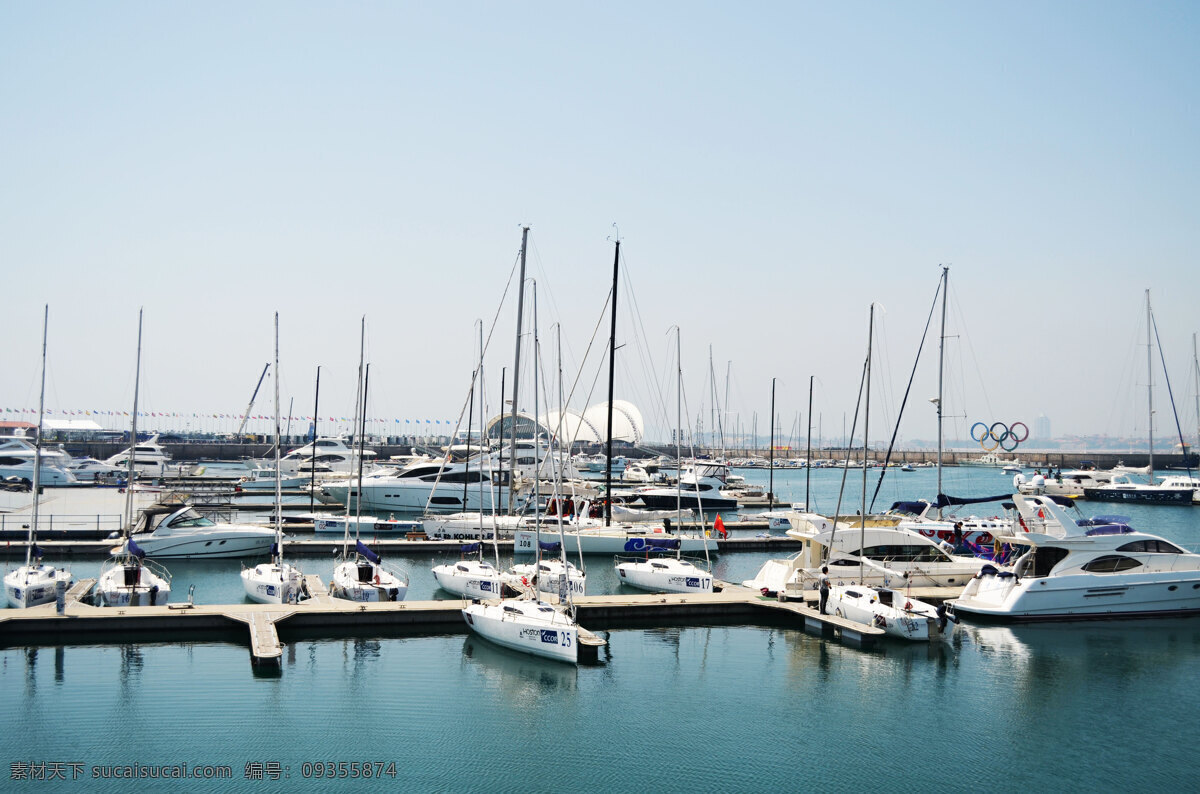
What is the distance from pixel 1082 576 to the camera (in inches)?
1178

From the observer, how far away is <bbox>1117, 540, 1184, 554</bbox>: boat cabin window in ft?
99.5

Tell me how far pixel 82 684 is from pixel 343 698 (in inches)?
257

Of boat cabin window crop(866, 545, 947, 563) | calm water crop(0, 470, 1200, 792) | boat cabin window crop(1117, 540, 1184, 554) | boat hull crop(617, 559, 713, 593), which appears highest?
boat cabin window crop(1117, 540, 1184, 554)

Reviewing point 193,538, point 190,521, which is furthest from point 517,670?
point 190,521

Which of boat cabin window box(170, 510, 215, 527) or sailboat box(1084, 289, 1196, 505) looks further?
sailboat box(1084, 289, 1196, 505)

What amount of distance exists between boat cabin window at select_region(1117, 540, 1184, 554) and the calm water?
9.39 feet

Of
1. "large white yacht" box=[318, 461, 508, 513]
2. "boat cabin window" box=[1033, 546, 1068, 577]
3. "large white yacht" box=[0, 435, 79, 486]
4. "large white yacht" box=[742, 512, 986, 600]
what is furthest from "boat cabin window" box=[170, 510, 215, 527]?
"large white yacht" box=[0, 435, 79, 486]

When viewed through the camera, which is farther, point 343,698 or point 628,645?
point 628,645

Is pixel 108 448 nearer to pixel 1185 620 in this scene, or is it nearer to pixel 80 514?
pixel 80 514

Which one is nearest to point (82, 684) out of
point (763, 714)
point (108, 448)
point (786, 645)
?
point (763, 714)

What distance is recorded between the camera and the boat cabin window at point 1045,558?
3027 cm

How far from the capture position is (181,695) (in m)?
21.8

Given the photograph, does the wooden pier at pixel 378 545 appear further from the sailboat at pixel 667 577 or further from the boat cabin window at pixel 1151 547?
the boat cabin window at pixel 1151 547

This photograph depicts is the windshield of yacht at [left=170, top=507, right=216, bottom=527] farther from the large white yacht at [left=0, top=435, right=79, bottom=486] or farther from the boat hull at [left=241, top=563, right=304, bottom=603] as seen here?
the large white yacht at [left=0, top=435, right=79, bottom=486]
